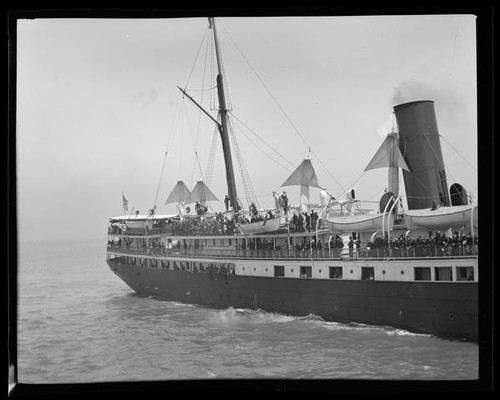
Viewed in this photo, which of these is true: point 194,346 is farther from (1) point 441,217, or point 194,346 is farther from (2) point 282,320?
(1) point 441,217

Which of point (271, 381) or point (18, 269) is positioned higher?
point (18, 269)

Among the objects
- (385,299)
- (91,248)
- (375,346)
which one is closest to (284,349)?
(375,346)

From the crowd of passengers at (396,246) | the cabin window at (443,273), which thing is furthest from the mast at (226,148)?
the cabin window at (443,273)

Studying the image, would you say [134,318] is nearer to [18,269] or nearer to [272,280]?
[272,280]

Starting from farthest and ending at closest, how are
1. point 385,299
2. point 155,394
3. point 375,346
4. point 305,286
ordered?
1. point 305,286
2. point 385,299
3. point 375,346
4. point 155,394

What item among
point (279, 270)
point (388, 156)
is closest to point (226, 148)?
point (279, 270)

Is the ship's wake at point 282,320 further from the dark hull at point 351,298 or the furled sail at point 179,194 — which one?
the furled sail at point 179,194
